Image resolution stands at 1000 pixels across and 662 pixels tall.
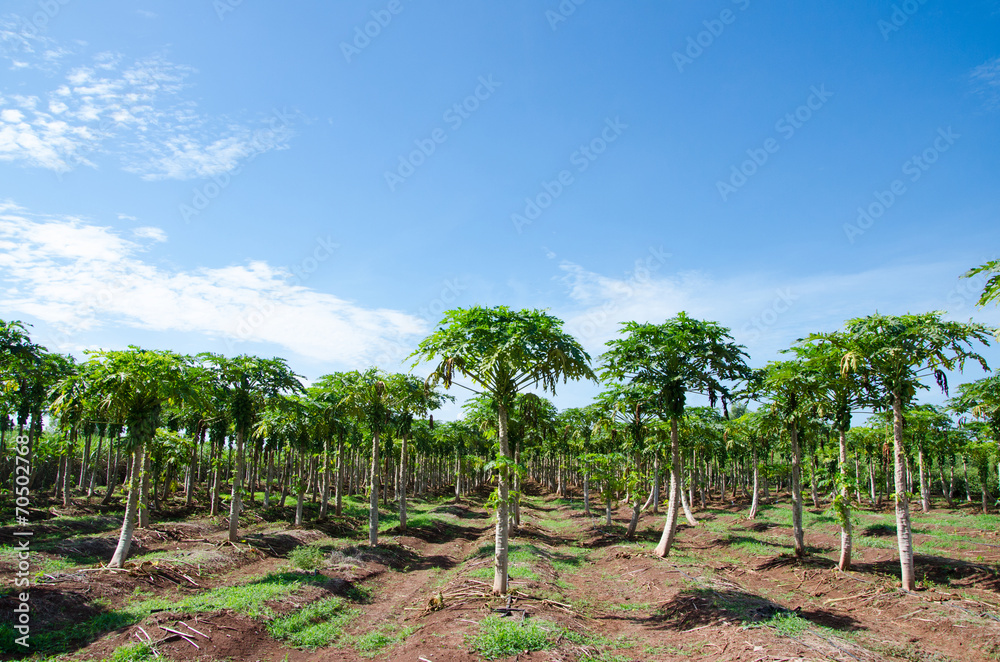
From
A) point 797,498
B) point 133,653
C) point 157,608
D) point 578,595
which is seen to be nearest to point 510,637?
point 578,595

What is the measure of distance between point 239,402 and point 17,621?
1103 cm

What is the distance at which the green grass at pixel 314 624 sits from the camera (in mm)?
12383

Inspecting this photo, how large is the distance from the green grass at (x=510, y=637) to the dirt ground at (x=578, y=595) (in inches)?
10.3

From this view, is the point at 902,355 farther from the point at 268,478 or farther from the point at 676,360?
the point at 268,478

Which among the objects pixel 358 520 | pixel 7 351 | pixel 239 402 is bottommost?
pixel 358 520

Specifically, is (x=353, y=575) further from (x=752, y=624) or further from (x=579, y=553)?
(x=752, y=624)

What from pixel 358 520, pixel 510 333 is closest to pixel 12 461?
pixel 358 520

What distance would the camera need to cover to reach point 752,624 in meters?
12.5

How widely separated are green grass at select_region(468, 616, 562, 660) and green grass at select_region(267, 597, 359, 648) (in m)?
4.01

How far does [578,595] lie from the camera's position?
16984 mm

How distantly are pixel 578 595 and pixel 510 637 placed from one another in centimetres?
673

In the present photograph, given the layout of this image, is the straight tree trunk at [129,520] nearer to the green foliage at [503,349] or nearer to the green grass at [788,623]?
the green foliage at [503,349]

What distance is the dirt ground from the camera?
11.4m

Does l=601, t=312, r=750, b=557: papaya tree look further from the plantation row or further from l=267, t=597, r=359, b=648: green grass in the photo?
l=267, t=597, r=359, b=648: green grass
